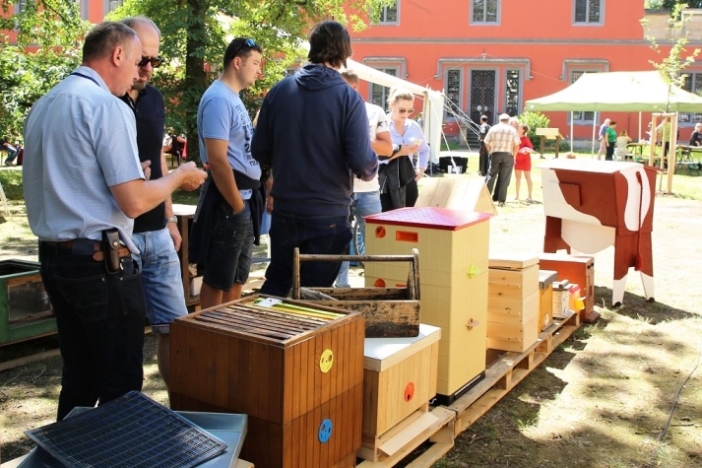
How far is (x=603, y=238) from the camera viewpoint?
6.57 m

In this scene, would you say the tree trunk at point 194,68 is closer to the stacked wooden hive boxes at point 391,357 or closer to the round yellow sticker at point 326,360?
the stacked wooden hive boxes at point 391,357

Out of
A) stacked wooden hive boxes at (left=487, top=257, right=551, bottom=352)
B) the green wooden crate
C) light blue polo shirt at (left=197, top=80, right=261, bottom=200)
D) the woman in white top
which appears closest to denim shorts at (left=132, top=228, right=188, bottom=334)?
light blue polo shirt at (left=197, top=80, right=261, bottom=200)

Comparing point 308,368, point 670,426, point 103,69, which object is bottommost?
point 670,426

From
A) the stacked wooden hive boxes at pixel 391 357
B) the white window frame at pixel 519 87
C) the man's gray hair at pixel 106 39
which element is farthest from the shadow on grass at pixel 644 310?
the white window frame at pixel 519 87

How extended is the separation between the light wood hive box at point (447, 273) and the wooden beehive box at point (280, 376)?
85 cm

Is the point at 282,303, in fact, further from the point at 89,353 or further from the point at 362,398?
the point at 89,353

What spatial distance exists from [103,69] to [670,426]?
10.9 feet

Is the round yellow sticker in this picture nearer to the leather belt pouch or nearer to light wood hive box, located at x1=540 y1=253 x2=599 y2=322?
the leather belt pouch

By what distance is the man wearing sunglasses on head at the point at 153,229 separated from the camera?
3.35 m

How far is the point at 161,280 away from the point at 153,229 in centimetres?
23

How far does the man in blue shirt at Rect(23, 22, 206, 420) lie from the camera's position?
2.53 metres

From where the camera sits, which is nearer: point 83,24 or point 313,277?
point 313,277

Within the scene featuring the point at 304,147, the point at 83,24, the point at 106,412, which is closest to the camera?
the point at 106,412

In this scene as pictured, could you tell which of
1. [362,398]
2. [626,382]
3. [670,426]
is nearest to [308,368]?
[362,398]
